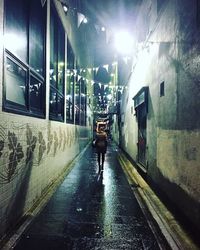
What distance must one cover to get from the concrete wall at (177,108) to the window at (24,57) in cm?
360

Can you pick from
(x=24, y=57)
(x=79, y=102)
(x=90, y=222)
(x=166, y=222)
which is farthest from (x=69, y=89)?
(x=166, y=222)

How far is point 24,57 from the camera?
6.34m

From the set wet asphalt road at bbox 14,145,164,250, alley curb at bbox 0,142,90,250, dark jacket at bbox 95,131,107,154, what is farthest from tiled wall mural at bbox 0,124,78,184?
dark jacket at bbox 95,131,107,154

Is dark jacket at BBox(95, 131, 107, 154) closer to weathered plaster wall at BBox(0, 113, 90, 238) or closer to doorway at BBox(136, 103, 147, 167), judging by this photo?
doorway at BBox(136, 103, 147, 167)

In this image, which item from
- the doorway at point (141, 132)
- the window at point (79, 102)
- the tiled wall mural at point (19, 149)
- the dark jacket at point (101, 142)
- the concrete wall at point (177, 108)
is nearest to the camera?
the tiled wall mural at point (19, 149)

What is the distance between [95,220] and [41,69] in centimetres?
482

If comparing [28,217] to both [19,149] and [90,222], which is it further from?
[19,149]

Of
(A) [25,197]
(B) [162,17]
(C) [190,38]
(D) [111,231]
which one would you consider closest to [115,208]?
(D) [111,231]

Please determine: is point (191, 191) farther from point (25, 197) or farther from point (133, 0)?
point (133, 0)

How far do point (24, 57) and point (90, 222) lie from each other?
4159 mm

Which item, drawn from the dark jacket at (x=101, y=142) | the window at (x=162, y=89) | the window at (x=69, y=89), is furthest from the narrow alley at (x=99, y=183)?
the window at (x=69, y=89)

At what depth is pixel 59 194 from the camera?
8.17m

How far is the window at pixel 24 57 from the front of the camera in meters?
5.32

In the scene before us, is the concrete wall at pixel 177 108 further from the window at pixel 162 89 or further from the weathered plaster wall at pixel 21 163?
the weathered plaster wall at pixel 21 163
